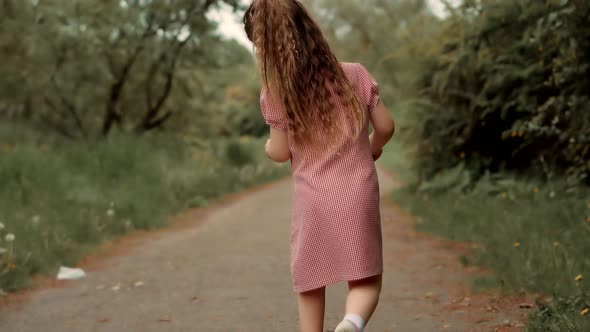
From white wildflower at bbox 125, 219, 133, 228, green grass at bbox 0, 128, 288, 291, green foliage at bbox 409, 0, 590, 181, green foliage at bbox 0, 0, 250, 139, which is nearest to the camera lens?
green foliage at bbox 409, 0, 590, 181

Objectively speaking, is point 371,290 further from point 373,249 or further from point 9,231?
point 9,231

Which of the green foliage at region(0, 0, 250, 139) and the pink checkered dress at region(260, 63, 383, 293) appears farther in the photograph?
the green foliage at region(0, 0, 250, 139)

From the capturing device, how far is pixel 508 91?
844 cm

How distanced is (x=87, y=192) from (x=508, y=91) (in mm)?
5684

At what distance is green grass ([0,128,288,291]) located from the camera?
277 inches

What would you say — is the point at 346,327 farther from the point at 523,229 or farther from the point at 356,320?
the point at 523,229

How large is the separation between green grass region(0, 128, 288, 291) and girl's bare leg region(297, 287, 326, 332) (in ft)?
12.3

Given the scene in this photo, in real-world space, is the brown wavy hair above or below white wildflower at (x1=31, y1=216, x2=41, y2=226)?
above

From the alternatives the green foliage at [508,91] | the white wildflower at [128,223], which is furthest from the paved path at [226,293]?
the green foliage at [508,91]

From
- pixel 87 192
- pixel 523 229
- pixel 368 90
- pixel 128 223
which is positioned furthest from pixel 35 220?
pixel 368 90

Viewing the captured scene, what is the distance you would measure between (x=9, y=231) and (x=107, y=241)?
5.29ft

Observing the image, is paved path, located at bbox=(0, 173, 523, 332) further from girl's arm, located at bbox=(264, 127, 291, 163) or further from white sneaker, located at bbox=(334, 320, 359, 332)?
Result: girl's arm, located at bbox=(264, 127, 291, 163)

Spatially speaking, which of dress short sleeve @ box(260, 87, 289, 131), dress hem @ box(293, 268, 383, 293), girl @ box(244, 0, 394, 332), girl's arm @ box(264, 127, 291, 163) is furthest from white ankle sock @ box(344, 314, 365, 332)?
dress short sleeve @ box(260, 87, 289, 131)

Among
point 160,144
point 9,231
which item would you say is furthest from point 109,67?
point 9,231
